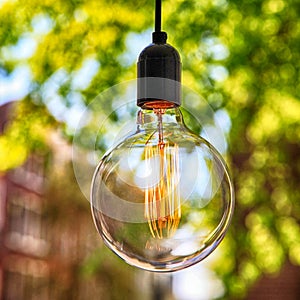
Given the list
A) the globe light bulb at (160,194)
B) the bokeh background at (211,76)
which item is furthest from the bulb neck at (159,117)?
the bokeh background at (211,76)

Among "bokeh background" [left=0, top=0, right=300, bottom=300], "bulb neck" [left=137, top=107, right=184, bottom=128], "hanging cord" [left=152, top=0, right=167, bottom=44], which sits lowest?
"bulb neck" [left=137, top=107, right=184, bottom=128]

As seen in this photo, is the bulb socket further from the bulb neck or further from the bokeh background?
the bokeh background

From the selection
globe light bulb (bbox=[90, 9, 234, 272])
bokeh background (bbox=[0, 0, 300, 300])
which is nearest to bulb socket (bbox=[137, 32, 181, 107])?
globe light bulb (bbox=[90, 9, 234, 272])

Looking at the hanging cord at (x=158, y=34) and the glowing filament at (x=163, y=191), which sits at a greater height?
the hanging cord at (x=158, y=34)

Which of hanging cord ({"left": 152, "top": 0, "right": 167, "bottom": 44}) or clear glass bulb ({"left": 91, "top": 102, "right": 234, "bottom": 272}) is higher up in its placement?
hanging cord ({"left": 152, "top": 0, "right": 167, "bottom": 44})

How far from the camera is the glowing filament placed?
0.55 m

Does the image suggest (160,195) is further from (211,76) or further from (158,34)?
(211,76)

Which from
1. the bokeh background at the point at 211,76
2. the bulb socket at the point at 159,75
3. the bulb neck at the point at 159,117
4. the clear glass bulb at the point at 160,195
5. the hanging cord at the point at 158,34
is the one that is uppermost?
the bokeh background at the point at 211,76

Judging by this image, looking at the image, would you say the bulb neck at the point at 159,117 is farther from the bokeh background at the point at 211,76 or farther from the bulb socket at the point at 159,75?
the bokeh background at the point at 211,76

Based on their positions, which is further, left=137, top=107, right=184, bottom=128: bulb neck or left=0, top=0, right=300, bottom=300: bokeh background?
left=0, top=0, right=300, bottom=300: bokeh background

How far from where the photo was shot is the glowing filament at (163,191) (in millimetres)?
549

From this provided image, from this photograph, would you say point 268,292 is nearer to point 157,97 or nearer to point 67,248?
point 67,248

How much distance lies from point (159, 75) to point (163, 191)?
3.7 inches

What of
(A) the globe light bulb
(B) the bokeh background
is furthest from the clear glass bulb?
(B) the bokeh background
